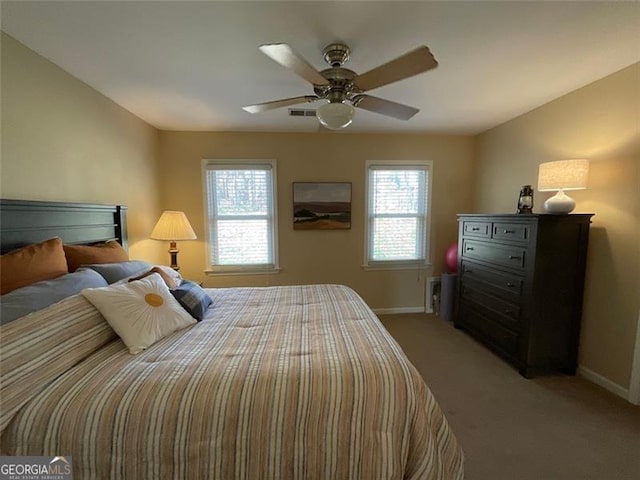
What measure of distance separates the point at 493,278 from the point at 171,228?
3297mm

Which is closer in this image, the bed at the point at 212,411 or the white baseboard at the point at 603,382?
the bed at the point at 212,411

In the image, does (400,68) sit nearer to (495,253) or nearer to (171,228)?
(495,253)

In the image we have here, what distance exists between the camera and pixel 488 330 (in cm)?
265

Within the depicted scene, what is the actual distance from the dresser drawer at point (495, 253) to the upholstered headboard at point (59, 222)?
136 inches

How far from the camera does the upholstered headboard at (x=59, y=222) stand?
1.41 meters

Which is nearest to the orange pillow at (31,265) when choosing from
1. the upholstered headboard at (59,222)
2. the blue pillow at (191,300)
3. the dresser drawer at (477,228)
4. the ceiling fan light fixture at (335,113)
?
the upholstered headboard at (59,222)

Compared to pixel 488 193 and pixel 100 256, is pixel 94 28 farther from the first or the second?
pixel 488 193

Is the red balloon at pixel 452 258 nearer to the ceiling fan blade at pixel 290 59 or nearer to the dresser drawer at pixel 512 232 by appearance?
the dresser drawer at pixel 512 232

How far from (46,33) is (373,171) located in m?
3.03

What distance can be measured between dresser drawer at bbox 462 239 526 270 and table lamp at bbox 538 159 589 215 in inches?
16.6

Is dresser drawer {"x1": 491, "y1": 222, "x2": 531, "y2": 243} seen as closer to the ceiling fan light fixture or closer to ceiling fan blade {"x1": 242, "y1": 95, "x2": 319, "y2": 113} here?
the ceiling fan light fixture

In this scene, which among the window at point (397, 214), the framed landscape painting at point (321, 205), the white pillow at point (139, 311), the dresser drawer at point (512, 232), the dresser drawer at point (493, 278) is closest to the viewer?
the white pillow at point (139, 311)

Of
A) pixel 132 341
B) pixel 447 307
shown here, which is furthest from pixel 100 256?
pixel 447 307

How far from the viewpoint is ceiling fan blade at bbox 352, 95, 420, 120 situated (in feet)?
5.68
